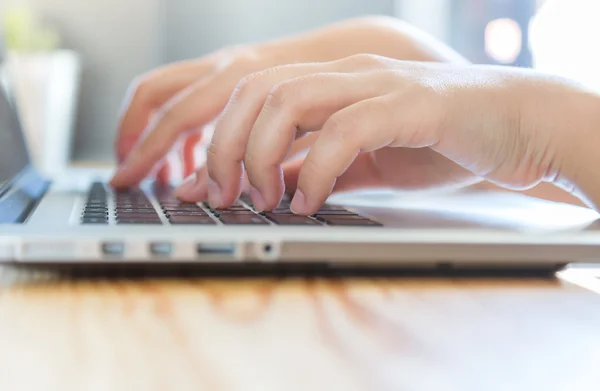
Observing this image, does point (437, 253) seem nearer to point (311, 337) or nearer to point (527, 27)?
point (311, 337)

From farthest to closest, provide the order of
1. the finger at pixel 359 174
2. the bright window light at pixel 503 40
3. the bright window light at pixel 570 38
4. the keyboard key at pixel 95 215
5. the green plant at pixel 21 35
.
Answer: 1. the bright window light at pixel 503 40
2. the green plant at pixel 21 35
3. the bright window light at pixel 570 38
4. the finger at pixel 359 174
5. the keyboard key at pixel 95 215

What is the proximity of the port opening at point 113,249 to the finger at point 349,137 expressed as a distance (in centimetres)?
17

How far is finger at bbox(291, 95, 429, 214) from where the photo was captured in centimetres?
50

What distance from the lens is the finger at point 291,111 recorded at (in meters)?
0.53

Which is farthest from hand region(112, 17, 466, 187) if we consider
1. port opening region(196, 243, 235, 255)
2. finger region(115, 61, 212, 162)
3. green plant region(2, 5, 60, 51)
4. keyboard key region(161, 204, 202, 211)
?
green plant region(2, 5, 60, 51)

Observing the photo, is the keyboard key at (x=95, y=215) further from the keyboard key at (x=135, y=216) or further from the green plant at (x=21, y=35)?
the green plant at (x=21, y=35)

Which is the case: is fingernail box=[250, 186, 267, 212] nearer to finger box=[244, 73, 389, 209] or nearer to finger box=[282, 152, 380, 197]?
finger box=[244, 73, 389, 209]

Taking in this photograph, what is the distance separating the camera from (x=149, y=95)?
1.05 meters

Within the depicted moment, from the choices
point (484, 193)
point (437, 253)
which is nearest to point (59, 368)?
point (437, 253)

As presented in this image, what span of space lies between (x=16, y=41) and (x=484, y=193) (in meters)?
1.62

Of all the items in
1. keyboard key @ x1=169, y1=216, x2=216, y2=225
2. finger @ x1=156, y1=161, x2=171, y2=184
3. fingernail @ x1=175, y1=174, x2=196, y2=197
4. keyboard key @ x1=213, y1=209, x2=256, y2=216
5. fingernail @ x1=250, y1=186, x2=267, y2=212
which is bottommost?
finger @ x1=156, y1=161, x2=171, y2=184

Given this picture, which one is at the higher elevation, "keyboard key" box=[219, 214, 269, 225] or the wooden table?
the wooden table

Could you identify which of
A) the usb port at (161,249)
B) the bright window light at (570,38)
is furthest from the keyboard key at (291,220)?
the bright window light at (570,38)

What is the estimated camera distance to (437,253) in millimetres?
421
